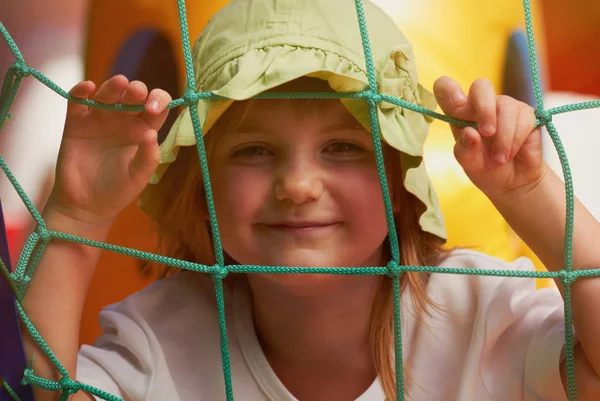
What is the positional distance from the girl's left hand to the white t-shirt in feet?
0.53

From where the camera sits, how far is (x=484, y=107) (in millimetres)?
591

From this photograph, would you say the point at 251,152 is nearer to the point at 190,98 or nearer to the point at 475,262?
the point at 190,98

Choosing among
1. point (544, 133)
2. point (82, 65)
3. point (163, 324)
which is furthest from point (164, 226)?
point (544, 133)

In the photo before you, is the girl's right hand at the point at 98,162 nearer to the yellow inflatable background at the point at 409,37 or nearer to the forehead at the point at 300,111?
the forehead at the point at 300,111

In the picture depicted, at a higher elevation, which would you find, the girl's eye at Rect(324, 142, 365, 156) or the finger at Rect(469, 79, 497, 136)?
the girl's eye at Rect(324, 142, 365, 156)

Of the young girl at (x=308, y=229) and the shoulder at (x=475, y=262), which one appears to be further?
the shoulder at (x=475, y=262)

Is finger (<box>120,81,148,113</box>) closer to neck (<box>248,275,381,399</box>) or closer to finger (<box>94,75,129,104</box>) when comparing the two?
finger (<box>94,75,129,104</box>)

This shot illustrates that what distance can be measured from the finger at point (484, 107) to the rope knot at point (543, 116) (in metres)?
0.04

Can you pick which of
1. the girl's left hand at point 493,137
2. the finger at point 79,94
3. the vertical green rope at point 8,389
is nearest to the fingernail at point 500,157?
the girl's left hand at point 493,137

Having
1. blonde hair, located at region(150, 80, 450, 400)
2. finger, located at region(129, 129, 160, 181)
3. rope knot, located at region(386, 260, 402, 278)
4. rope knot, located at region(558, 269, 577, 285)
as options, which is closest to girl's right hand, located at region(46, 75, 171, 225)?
finger, located at region(129, 129, 160, 181)

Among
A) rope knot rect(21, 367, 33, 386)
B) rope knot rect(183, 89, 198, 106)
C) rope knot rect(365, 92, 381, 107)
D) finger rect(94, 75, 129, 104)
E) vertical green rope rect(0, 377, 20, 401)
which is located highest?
finger rect(94, 75, 129, 104)

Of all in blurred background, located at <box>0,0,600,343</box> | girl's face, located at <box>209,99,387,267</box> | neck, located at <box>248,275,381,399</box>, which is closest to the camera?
girl's face, located at <box>209,99,387,267</box>

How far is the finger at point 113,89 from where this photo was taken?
2.03ft

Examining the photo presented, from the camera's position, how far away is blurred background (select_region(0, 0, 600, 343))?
1081 mm
